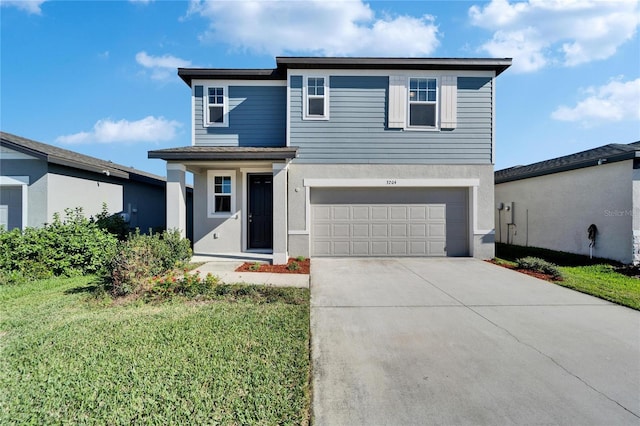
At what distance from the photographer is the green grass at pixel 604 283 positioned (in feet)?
17.5

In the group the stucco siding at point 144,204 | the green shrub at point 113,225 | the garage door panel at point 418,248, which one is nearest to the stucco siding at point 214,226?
the green shrub at point 113,225

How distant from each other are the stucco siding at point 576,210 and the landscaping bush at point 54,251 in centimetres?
1266

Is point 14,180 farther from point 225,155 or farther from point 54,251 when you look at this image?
point 225,155

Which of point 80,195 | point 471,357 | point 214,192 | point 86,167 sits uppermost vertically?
point 86,167

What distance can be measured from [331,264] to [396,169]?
11.7ft

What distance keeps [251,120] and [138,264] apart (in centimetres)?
582

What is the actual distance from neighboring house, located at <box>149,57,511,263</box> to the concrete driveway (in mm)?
3522

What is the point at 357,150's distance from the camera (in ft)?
30.1

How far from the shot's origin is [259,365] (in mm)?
2936

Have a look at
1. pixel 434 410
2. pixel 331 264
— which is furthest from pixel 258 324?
pixel 331 264

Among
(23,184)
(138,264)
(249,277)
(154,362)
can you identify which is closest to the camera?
(154,362)

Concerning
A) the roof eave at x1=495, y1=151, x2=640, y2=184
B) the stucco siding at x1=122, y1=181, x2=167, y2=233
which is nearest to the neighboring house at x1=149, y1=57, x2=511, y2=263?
the roof eave at x1=495, y1=151, x2=640, y2=184

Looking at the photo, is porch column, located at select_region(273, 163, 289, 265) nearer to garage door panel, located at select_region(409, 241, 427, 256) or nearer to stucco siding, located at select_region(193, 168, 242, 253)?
stucco siding, located at select_region(193, 168, 242, 253)

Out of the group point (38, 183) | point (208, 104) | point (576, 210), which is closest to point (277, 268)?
point (208, 104)
